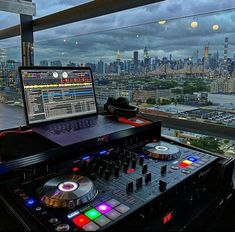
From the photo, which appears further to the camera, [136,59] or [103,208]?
[136,59]

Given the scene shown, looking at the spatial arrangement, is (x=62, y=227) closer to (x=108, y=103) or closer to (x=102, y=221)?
(x=102, y=221)

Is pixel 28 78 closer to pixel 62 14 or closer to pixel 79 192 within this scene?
pixel 79 192

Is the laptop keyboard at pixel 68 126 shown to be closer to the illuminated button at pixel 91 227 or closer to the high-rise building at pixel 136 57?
the illuminated button at pixel 91 227

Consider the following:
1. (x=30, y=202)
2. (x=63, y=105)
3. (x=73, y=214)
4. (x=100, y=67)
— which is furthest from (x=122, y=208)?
(x=100, y=67)

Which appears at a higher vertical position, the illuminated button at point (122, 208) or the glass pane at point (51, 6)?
the glass pane at point (51, 6)

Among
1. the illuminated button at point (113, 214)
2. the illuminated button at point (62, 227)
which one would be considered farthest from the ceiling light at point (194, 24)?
the illuminated button at point (62, 227)

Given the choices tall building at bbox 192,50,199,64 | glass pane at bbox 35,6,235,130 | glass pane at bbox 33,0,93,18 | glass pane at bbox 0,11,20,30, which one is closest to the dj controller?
glass pane at bbox 35,6,235,130
